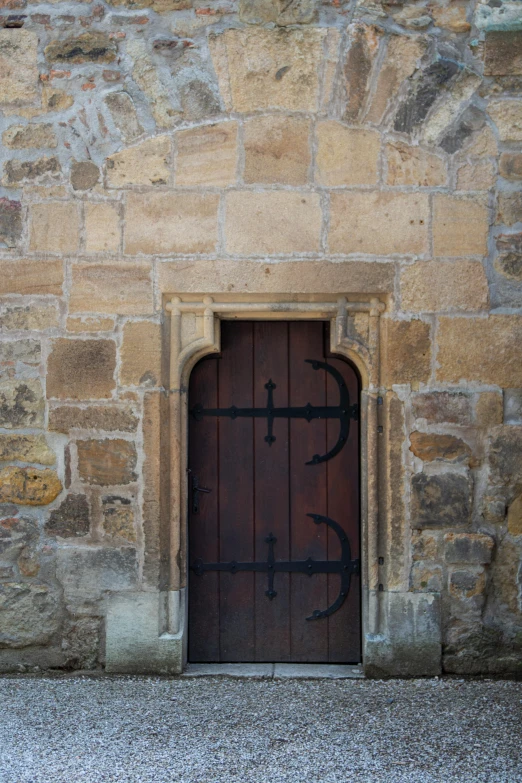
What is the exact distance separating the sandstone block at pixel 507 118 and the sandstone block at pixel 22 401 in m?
2.50

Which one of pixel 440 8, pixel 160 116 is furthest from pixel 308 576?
pixel 440 8

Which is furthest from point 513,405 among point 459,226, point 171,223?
point 171,223

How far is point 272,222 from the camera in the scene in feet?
13.7

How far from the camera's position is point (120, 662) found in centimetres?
418

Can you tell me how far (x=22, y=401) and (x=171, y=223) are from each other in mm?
1107

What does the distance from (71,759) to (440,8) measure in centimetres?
363

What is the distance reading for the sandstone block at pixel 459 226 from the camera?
13.6 feet

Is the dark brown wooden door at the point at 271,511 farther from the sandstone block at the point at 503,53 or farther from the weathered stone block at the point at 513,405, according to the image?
the sandstone block at the point at 503,53

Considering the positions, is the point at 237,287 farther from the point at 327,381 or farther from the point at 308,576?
the point at 308,576

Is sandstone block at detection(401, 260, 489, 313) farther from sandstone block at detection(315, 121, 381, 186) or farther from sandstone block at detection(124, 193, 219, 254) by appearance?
sandstone block at detection(124, 193, 219, 254)

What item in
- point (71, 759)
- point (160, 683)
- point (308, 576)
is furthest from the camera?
point (308, 576)

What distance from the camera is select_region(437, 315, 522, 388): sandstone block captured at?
4.14 m

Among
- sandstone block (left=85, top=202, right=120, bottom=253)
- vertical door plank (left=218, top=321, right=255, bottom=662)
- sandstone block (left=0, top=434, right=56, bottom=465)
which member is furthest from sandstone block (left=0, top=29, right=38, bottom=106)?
sandstone block (left=0, top=434, right=56, bottom=465)

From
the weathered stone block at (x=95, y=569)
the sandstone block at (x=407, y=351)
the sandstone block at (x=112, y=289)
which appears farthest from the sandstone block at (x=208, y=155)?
the weathered stone block at (x=95, y=569)
